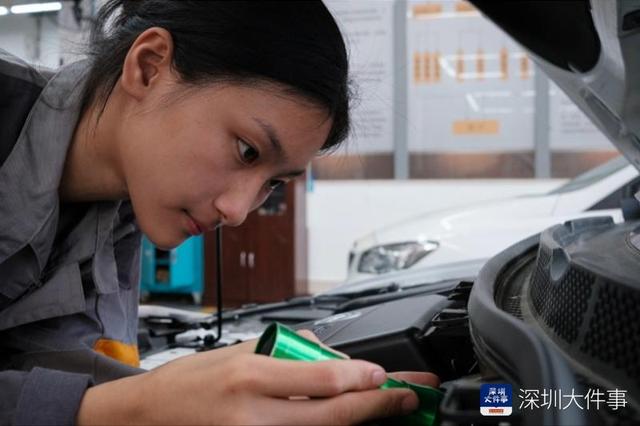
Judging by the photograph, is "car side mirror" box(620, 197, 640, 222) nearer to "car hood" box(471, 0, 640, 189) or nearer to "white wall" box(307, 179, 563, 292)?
"car hood" box(471, 0, 640, 189)

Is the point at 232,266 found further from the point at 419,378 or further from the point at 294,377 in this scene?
the point at 294,377

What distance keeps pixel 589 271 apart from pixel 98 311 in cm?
80

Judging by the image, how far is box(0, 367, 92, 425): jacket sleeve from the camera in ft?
1.95

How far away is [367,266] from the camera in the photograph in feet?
9.31

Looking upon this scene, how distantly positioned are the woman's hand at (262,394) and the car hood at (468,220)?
2.22 m

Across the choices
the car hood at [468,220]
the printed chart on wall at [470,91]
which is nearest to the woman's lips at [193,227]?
the car hood at [468,220]

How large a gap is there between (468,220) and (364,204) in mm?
2741

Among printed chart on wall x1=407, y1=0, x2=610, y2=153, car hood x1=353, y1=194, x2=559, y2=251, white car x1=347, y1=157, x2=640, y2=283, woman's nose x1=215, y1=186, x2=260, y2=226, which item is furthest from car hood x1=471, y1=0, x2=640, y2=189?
printed chart on wall x1=407, y1=0, x2=610, y2=153

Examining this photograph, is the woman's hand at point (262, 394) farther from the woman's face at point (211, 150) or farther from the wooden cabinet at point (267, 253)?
the wooden cabinet at point (267, 253)

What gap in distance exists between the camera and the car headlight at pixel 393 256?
269 centimetres

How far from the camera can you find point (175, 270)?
521 centimetres

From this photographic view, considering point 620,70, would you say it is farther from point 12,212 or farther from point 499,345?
point 12,212

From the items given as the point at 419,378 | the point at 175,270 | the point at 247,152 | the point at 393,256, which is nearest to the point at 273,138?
the point at 247,152

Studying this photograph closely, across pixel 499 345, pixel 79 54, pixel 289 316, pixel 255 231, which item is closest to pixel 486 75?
pixel 255 231
